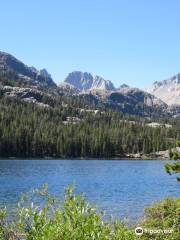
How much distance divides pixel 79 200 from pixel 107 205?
40.9 meters

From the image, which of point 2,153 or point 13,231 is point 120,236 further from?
point 2,153

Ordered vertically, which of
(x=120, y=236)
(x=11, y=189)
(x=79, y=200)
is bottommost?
(x=11, y=189)

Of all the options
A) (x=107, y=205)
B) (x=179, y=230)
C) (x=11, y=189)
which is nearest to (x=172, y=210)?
(x=179, y=230)

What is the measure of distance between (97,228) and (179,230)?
11999 mm

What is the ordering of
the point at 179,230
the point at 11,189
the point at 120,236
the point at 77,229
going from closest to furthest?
the point at 77,229
the point at 120,236
the point at 179,230
the point at 11,189

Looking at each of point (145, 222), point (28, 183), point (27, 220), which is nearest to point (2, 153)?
point (28, 183)

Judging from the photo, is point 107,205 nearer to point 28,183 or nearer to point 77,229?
point 28,183

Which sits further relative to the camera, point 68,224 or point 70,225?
point 70,225

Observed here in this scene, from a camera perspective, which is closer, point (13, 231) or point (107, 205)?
point (13, 231)

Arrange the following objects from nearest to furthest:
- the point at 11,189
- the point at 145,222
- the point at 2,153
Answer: the point at 145,222 → the point at 11,189 → the point at 2,153

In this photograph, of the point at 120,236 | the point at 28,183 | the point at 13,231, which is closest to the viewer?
the point at 120,236

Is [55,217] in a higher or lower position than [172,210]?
higher

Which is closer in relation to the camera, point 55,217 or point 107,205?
point 55,217

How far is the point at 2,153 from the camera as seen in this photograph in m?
197
